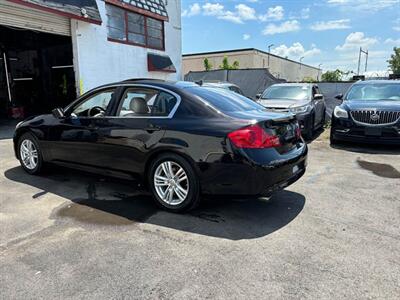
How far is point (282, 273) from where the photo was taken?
9.51 ft

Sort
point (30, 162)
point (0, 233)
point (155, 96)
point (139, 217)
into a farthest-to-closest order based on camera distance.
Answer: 1. point (30, 162)
2. point (155, 96)
3. point (139, 217)
4. point (0, 233)

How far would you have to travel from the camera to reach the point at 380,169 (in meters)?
6.42

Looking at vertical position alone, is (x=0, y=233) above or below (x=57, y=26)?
below

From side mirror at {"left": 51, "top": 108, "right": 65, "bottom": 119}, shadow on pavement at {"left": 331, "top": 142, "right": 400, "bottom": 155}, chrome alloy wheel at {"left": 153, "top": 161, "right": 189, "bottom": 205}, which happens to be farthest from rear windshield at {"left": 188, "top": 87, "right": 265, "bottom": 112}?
shadow on pavement at {"left": 331, "top": 142, "right": 400, "bottom": 155}

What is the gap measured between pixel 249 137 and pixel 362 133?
553 centimetres

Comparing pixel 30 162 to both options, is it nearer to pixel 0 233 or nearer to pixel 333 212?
pixel 0 233

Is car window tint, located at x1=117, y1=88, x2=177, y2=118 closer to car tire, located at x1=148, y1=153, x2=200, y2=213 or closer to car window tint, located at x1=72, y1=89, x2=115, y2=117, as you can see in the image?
car window tint, located at x1=72, y1=89, x2=115, y2=117

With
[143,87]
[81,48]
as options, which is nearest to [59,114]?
[143,87]

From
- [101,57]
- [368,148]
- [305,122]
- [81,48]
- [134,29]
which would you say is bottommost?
[368,148]

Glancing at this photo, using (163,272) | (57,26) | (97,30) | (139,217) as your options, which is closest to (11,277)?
(163,272)

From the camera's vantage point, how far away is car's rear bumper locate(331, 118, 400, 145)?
7.82 meters

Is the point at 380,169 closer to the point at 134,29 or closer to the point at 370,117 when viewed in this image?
the point at 370,117

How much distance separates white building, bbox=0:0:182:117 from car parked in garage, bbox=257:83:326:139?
655cm

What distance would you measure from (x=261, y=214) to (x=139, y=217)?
145cm
